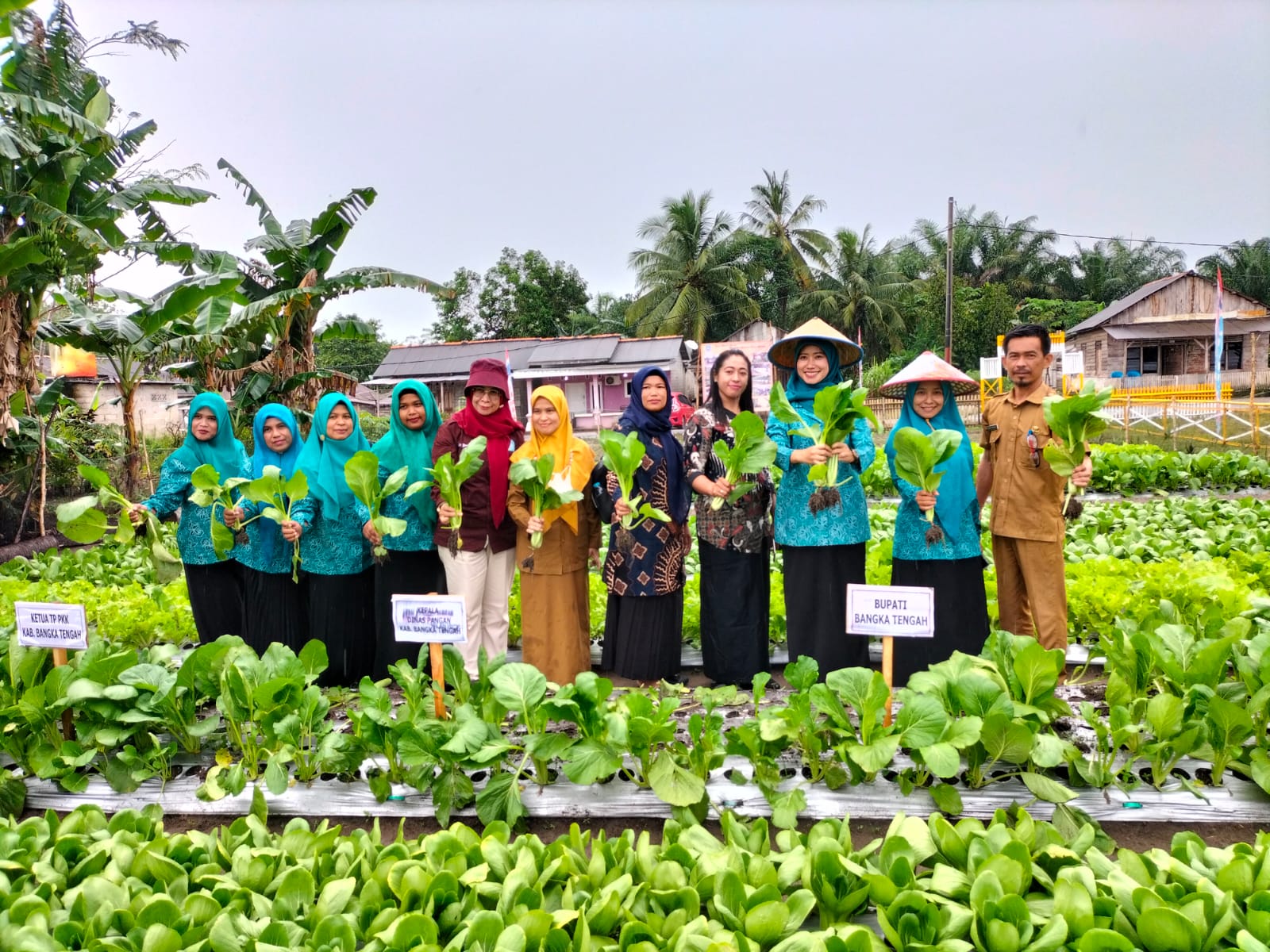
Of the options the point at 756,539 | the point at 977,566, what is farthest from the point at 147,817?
the point at 977,566

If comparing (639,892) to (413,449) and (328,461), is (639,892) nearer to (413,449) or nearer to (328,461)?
(413,449)

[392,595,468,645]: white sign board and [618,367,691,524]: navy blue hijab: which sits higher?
[618,367,691,524]: navy blue hijab

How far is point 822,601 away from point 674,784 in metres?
1.29

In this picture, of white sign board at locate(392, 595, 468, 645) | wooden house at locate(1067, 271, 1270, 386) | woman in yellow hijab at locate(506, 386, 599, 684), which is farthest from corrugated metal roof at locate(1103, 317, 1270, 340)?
white sign board at locate(392, 595, 468, 645)

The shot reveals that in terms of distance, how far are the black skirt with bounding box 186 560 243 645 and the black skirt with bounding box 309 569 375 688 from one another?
1.40ft

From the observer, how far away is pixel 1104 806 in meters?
2.23

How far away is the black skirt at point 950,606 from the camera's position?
322 cm

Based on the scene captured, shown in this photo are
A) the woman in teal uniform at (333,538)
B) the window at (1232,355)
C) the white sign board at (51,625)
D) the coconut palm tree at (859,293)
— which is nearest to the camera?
the white sign board at (51,625)

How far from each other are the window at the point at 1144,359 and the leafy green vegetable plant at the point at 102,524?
2938 cm

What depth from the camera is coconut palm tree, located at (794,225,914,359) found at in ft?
103

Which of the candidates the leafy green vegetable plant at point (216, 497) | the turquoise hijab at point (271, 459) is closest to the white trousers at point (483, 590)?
the turquoise hijab at point (271, 459)

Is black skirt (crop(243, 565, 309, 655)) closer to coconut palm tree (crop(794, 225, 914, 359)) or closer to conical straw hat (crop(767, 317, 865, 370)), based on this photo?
conical straw hat (crop(767, 317, 865, 370))

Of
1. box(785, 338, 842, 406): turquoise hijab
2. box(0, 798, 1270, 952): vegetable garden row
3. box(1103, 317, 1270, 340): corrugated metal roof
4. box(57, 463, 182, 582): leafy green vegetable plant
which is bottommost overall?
box(0, 798, 1270, 952): vegetable garden row

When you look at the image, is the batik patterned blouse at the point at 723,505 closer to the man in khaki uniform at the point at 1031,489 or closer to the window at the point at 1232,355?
the man in khaki uniform at the point at 1031,489
